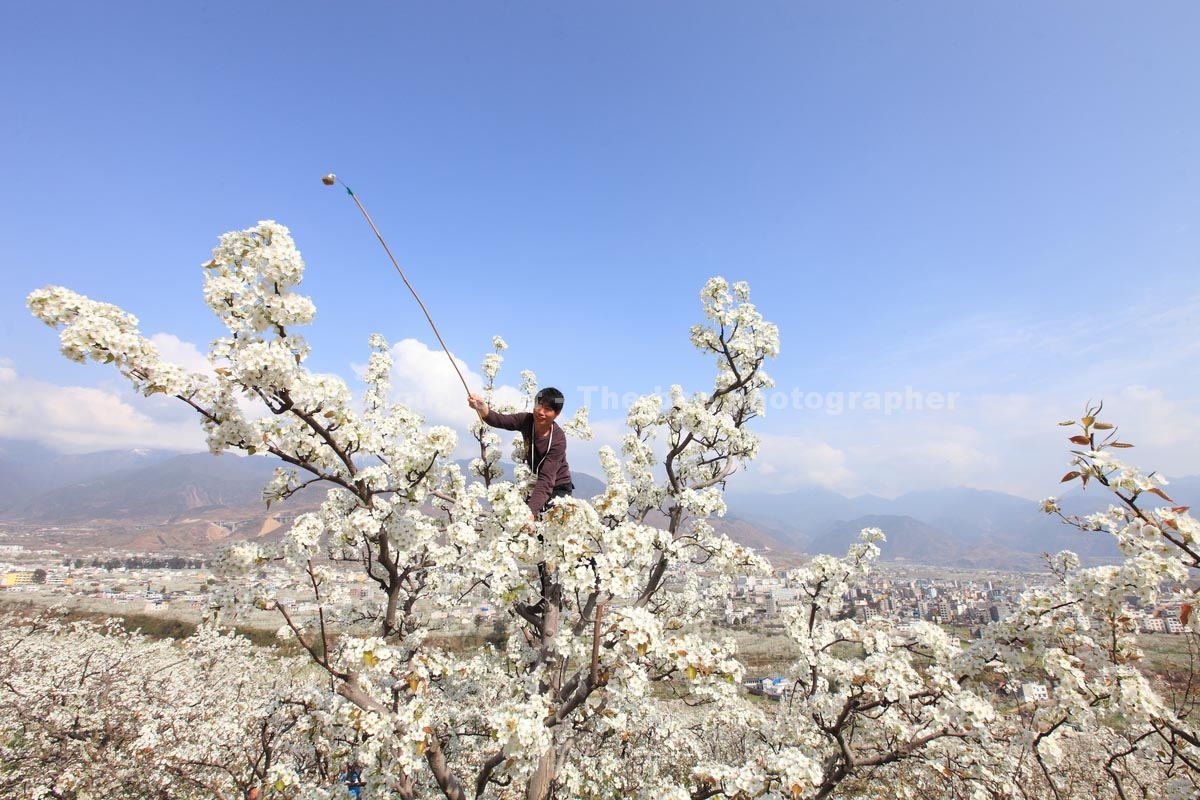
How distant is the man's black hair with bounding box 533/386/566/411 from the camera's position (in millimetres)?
6453

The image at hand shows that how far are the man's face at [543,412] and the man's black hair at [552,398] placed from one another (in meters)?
0.03

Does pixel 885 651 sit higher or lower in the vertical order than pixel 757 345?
lower

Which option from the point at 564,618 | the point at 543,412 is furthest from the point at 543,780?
the point at 543,412

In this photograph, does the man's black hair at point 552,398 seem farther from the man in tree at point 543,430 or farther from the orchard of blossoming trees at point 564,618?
the orchard of blossoming trees at point 564,618

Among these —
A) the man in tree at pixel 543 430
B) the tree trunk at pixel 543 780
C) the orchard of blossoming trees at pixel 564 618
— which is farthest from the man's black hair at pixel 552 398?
the tree trunk at pixel 543 780

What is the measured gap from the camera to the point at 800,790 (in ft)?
17.6

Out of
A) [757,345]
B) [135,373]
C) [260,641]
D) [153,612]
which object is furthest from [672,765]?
[153,612]

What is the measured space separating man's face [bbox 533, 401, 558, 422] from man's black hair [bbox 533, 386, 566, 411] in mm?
32

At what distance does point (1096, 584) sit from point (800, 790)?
3.52 metres

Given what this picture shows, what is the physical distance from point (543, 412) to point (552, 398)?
0.75ft

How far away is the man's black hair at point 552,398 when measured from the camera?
6453mm

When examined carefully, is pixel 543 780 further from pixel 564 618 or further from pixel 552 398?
pixel 552 398

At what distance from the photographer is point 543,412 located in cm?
637

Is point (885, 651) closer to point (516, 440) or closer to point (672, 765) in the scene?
point (516, 440)
